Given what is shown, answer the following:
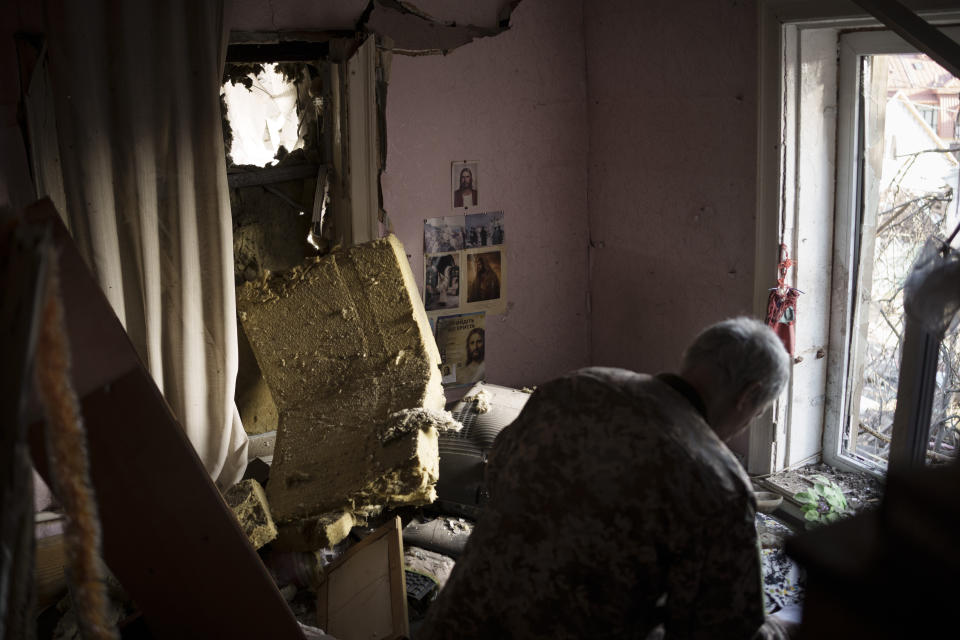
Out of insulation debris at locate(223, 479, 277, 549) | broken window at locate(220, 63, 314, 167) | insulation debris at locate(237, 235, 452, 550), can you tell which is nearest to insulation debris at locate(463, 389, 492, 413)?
insulation debris at locate(237, 235, 452, 550)

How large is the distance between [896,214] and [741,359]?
171 cm

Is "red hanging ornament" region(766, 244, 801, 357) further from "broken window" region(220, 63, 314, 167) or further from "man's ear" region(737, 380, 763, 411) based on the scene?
"broken window" region(220, 63, 314, 167)

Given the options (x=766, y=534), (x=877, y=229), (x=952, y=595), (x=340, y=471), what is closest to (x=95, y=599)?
(x=952, y=595)

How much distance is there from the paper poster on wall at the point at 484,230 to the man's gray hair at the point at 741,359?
2.17 metres

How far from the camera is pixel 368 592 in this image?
2566 mm

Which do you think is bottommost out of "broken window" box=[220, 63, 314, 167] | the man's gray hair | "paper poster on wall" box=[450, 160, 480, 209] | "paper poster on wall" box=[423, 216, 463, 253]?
the man's gray hair

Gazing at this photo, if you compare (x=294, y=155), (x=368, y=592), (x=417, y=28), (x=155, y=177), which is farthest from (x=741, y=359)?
(x=417, y=28)

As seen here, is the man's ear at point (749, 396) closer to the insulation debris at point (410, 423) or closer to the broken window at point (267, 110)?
the insulation debris at point (410, 423)

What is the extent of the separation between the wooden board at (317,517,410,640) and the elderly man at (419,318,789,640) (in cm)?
87

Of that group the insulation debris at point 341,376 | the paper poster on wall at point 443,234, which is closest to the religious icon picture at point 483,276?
the paper poster on wall at point 443,234

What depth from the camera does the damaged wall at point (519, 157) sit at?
354 centimetres

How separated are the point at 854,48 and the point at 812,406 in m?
1.40

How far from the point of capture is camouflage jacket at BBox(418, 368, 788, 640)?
4.79ft

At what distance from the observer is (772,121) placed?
3.00 metres
